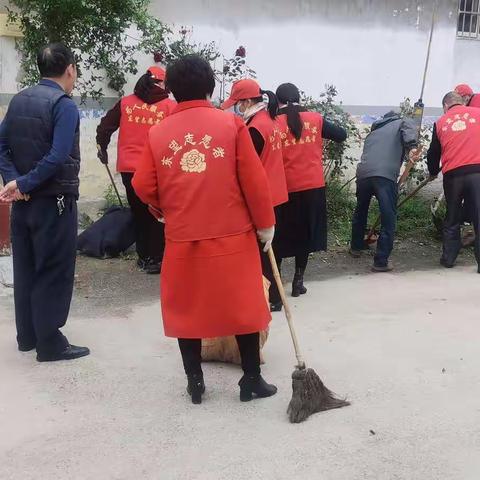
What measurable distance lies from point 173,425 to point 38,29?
427 centimetres

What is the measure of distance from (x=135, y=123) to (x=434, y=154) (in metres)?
2.91

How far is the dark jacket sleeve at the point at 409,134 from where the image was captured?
5.73 m

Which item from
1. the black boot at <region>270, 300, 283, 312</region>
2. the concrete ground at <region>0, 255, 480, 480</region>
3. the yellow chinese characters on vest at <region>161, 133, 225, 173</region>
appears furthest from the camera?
the black boot at <region>270, 300, 283, 312</region>

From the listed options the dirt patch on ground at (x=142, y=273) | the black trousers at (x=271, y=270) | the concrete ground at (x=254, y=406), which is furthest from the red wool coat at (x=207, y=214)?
the dirt patch on ground at (x=142, y=273)

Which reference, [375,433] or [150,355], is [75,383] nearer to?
[150,355]

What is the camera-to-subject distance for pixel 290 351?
410 centimetres

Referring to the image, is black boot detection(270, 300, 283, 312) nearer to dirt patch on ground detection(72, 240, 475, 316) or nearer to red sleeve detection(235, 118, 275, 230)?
dirt patch on ground detection(72, 240, 475, 316)

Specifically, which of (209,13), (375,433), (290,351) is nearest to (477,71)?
(209,13)

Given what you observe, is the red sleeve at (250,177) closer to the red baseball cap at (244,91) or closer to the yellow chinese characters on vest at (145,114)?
the red baseball cap at (244,91)

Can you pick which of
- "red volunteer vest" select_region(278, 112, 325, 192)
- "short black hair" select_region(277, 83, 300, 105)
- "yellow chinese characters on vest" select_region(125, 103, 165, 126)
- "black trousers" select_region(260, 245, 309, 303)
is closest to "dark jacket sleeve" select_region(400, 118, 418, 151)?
"red volunteer vest" select_region(278, 112, 325, 192)

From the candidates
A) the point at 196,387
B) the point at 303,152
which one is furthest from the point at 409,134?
the point at 196,387

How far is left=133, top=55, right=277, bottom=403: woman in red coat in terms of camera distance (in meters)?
3.03

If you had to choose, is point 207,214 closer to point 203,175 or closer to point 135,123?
point 203,175

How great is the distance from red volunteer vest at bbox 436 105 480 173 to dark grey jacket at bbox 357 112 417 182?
41 cm
